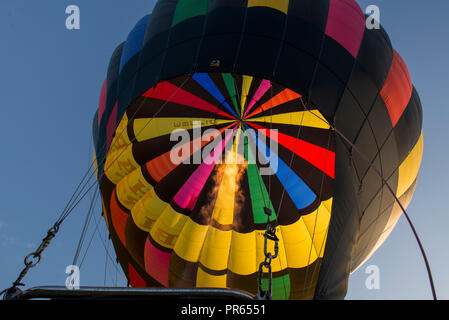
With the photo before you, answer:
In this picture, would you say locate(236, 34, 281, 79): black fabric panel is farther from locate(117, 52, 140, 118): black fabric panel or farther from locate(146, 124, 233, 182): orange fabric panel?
locate(146, 124, 233, 182): orange fabric panel

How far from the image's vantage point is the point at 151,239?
6594mm

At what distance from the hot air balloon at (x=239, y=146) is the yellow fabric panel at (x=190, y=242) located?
0.02 metres

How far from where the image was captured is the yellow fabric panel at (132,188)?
662 cm

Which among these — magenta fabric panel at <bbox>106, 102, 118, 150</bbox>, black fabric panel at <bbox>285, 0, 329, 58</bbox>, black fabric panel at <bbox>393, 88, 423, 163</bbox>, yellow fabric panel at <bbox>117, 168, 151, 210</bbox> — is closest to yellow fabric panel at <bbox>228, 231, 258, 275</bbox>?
yellow fabric panel at <bbox>117, 168, 151, 210</bbox>

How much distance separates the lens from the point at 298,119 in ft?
21.3

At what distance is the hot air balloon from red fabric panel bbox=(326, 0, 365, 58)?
2cm

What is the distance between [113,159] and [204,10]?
267 centimetres

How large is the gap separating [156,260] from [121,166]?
1.64m

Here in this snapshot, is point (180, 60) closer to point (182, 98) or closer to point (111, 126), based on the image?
point (111, 126)

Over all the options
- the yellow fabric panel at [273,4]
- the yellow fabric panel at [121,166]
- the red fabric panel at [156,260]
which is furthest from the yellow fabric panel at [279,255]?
the yellow fabric panel at [273,4]

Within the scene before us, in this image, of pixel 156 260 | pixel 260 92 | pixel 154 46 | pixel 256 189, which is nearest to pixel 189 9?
pixel 154 46

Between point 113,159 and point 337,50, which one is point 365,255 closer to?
point 337,50

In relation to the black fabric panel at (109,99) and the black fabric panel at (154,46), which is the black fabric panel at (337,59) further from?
the black fabric panel at (109,99)
